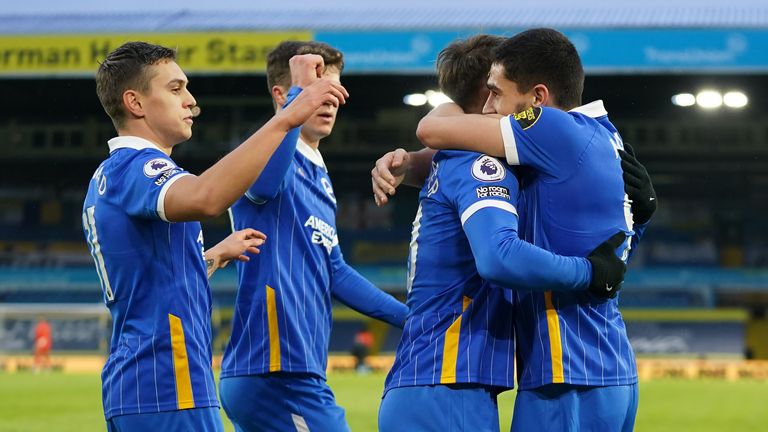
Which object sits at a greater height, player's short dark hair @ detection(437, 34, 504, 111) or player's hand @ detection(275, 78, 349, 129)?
player's short dark hair @ detection(437, 34, 504, 111)

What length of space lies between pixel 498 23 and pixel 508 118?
21.6 m

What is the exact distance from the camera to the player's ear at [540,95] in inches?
123

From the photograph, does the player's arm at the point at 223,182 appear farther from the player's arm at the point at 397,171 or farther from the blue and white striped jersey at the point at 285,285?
the blue and white striped jersey at the point at 285,285

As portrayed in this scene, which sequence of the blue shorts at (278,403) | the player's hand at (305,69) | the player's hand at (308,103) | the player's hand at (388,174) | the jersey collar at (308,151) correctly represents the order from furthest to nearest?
1. the jersey collar at (308,151)
2. the blue shorts at (278,403)
3. the player's hand at (305,69)
4. the player's hand at (388,174)
5. the player's hand at (308,103)

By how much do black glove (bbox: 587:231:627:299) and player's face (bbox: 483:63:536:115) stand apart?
0.51 metres

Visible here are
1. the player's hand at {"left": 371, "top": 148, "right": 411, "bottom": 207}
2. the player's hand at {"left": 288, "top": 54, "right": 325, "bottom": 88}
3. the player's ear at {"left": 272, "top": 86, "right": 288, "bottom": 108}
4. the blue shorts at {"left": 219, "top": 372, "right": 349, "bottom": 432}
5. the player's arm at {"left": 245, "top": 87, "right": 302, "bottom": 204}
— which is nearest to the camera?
the player's hand at {"left": 371, "top": 148, "right": 411, "bottom": 207}

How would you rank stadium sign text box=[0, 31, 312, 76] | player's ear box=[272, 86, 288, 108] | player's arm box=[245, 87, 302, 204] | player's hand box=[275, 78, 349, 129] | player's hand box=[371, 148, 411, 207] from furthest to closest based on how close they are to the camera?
stadium sign text box=[0, 31, 312, 76]
player's ear box=[272, 86, 288, 108]
player's arm box=[245, 87, 302, 204]
player's hand box=[371, 148, 411, 207]
player's hand box=[275, 78, 349, 129]

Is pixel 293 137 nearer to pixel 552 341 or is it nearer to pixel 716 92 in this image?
pixel 552 341

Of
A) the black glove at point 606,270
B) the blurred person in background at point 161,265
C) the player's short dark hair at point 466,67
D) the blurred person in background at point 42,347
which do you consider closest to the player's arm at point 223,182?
the blurred person in background at point 161,265

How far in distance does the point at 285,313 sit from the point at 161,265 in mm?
893

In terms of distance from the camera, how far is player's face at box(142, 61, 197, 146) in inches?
132

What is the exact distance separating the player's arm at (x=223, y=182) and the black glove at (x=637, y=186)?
1.05 metres

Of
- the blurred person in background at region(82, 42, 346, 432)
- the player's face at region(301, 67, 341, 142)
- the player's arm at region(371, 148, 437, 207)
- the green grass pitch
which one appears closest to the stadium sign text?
the green grass pitch

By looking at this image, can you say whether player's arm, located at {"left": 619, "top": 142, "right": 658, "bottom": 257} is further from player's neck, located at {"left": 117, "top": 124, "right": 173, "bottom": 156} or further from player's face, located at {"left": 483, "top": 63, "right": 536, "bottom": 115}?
player's neck, located at {"left": 117, "top": 124, "right": 173, "bottom": 156}
